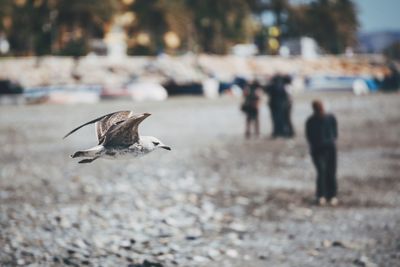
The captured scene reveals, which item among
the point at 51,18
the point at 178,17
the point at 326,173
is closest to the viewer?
the point at 326,173

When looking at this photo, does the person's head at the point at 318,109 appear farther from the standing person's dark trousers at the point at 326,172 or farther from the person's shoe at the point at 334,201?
the person's shoe at the point at 334,201

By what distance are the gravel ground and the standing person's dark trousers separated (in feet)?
1.16

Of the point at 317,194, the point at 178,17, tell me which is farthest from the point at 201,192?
the point at 178,17

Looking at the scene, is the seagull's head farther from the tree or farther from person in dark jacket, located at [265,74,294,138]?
the tree

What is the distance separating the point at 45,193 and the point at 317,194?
5342 millimetres

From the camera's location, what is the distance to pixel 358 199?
11594 millimetres

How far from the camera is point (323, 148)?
11.2m

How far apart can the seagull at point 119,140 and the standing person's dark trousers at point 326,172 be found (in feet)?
28.3

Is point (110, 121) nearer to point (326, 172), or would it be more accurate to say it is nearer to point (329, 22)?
point (326, 172)

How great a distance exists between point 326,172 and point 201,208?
245 cm

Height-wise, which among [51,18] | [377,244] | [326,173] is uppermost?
[51,18]

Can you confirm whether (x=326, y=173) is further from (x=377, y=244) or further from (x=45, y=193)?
(x=45, y=193)

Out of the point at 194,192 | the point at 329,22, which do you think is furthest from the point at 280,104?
the point at 329,22

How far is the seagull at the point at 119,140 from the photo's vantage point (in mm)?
2863
